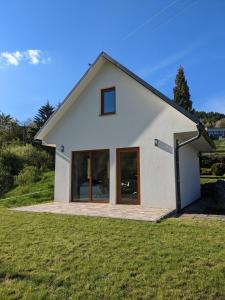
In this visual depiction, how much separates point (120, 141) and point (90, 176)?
2.23m

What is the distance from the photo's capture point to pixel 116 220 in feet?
27.5

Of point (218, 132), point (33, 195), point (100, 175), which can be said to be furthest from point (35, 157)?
point (218, 132)

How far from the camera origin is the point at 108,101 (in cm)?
1277

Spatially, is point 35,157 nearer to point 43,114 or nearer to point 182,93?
point 43,114

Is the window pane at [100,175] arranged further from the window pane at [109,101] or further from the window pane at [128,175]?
the window pane at [109,101]

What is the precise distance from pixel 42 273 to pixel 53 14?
10.7m

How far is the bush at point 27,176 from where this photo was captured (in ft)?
65.6

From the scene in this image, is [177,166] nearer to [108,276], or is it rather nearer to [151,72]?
[151,72]

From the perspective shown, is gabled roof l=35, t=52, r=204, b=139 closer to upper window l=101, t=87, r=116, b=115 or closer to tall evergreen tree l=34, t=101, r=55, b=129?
upper window l=101, t=87, r=116, b=115

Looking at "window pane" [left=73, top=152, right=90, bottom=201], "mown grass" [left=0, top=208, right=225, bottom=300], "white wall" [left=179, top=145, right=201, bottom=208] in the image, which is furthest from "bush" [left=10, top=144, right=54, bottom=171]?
"mown grass" [left=0, top=208, right=225, bottom=300]

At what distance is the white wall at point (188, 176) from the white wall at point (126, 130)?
1.29 m

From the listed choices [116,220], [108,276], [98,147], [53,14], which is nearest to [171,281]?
[108,276]

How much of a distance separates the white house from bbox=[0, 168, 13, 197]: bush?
7.39m

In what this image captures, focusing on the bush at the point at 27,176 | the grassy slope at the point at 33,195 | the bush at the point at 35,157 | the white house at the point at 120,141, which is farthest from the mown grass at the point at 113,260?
the bush at the point at 35,157
